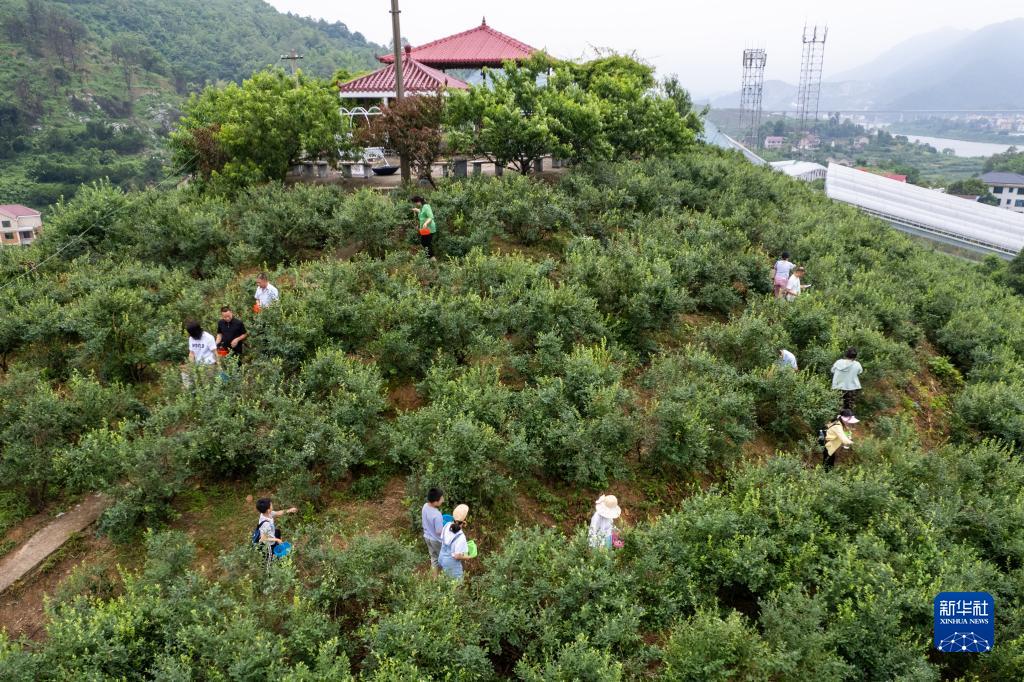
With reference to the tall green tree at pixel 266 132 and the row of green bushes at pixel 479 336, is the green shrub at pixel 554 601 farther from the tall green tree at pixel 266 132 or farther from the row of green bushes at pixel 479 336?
the tall green tree at pixel 266 132

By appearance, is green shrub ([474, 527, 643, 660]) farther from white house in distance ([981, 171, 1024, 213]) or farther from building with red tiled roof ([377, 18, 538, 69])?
Answer: white house in distance ([981, 171, 1024, 213])

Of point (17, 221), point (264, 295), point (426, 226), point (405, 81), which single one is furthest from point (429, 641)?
point (17, 221)

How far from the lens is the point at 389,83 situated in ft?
66.3

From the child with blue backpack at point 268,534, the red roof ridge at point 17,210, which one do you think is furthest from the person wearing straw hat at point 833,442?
the red roof ridge at point 17,210

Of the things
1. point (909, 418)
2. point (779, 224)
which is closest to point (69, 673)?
point (909, 418)

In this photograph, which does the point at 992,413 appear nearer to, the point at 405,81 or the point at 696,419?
the point at 696,419

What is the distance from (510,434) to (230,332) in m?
4.53

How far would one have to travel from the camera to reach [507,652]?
5.78 meters

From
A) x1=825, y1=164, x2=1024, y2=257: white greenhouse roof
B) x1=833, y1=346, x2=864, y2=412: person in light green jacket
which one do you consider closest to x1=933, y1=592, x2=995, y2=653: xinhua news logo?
x1=833, y1=346, x2=864, y2=412: person in light green jacket

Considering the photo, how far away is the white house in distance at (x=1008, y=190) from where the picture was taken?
81688 millimetres

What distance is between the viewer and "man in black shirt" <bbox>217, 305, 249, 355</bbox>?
29.7ft

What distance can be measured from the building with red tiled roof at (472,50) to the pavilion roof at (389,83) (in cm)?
293

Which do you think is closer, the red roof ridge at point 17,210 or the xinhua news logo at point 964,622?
the xinhua news logo at point 964,622

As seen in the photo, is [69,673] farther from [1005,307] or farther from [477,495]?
[1005,307]
